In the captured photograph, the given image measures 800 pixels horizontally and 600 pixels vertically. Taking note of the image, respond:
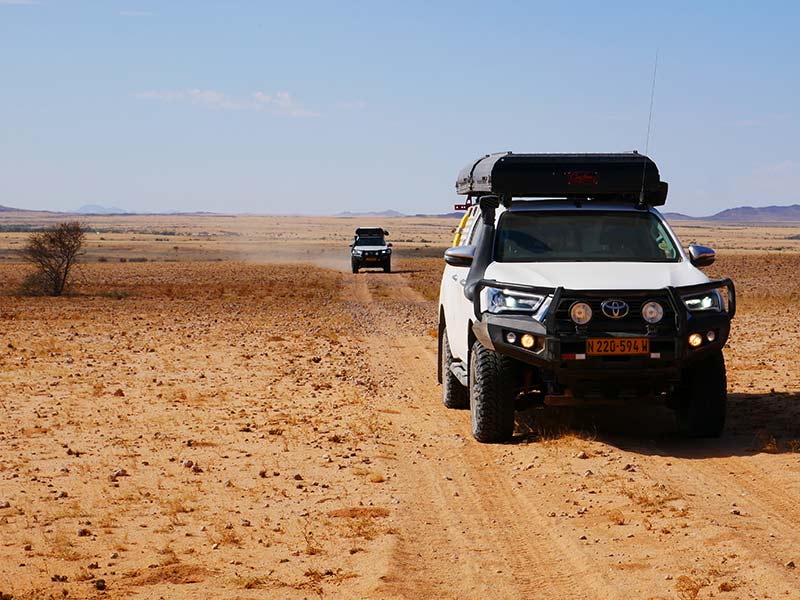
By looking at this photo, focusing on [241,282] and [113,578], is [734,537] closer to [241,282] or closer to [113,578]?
[113,578]

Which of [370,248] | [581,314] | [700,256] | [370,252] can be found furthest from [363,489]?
[370,248]

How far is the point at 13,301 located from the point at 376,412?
2356cm

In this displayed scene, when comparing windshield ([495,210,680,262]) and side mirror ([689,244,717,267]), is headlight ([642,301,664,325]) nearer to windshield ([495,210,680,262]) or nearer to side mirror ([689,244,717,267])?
side mirror ([689,244,717,267])

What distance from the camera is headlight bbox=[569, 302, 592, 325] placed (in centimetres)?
880

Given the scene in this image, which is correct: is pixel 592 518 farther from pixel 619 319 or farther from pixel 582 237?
pixel 582 237

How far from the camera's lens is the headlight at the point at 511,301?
9086 mm

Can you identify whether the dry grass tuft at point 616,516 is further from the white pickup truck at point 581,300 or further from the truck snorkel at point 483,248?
the truck snorkel at point 483,248

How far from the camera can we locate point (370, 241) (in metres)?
49.8

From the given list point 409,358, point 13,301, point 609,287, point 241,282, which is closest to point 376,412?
point 609,287

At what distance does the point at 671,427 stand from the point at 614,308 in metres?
2.13

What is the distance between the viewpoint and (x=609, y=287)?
8875 millimetres

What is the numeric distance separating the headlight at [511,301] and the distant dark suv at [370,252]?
3922 cm

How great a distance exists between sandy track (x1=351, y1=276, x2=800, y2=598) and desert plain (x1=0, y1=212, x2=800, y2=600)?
20mm

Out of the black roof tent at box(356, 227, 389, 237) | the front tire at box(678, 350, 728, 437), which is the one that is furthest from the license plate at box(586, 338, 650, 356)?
the black roof tent at box(356, 227, 389, 237)
